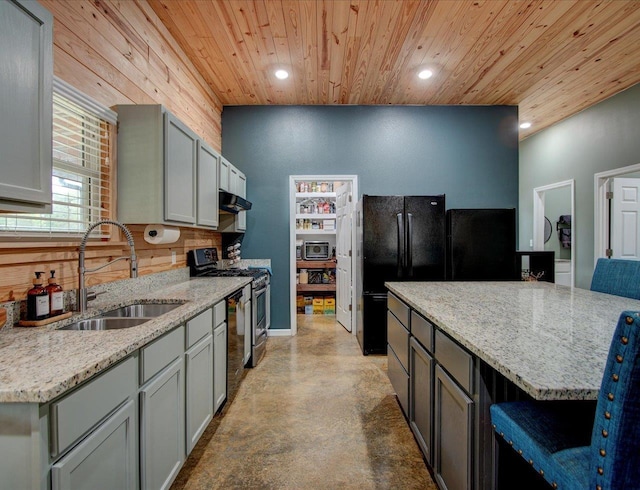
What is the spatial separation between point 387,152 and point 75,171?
3.44 metres

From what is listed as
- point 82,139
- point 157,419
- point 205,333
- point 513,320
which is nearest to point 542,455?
point 513,320

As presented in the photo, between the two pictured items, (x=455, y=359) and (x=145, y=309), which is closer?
(x=455, y=359)

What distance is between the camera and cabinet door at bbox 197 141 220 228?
2808mm

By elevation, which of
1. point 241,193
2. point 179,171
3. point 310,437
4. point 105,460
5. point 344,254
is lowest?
point 310,437

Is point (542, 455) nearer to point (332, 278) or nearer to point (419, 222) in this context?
point (419, 222)

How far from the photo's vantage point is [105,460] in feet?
3.65

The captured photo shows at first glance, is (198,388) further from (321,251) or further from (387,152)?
(321,251)

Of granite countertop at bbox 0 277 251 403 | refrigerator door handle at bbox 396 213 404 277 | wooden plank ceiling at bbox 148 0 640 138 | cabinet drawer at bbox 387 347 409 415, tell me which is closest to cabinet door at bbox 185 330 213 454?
granite countertop at bbox 0 277 251 403

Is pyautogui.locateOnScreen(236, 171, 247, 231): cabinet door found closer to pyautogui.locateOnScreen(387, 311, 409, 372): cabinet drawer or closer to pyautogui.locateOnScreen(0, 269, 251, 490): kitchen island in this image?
pyautogui.locateOnScreen(0, 269, 251, 490): kitchen island

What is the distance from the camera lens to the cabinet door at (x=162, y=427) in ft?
4.40

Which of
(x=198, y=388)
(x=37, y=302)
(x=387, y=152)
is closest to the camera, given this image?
(x=37, y=302)

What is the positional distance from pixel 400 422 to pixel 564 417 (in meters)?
1.40

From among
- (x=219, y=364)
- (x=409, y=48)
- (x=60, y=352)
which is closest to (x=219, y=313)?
(x=219, y=364)

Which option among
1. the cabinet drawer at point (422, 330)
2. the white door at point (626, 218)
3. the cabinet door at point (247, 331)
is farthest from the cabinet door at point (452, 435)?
the white door at point (626, 218)
